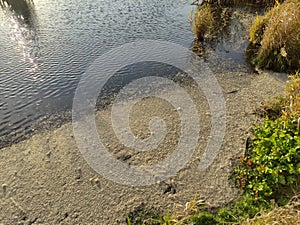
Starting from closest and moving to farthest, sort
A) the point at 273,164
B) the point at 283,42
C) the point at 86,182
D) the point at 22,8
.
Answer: the point at 273,164 → the point at 86,182 → the point at 283,42 → the point at 22,8

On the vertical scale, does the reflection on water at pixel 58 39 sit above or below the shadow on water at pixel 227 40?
above

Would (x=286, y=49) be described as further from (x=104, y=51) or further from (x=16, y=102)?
(x=16, y=102)

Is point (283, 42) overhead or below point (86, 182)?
overhead

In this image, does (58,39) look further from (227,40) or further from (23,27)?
(227,40)

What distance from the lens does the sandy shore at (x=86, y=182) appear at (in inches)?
104

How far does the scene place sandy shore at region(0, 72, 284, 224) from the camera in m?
2.65

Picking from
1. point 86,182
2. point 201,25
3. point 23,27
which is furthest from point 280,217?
point 23,27

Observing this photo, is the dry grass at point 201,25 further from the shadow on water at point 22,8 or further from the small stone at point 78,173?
the small stone at point 78,173

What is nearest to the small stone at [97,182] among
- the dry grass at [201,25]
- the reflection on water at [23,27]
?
the reflection on water at [23,27]

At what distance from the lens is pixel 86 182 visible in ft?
9.68

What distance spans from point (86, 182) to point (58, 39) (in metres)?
5.54

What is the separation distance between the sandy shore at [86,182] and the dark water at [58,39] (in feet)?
2.82

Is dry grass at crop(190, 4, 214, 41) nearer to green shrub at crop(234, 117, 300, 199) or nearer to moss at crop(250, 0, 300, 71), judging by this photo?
moss at crop(250, 0, 300, 71)

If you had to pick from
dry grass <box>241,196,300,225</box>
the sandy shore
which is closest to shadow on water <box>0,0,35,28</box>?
the sandy shore
